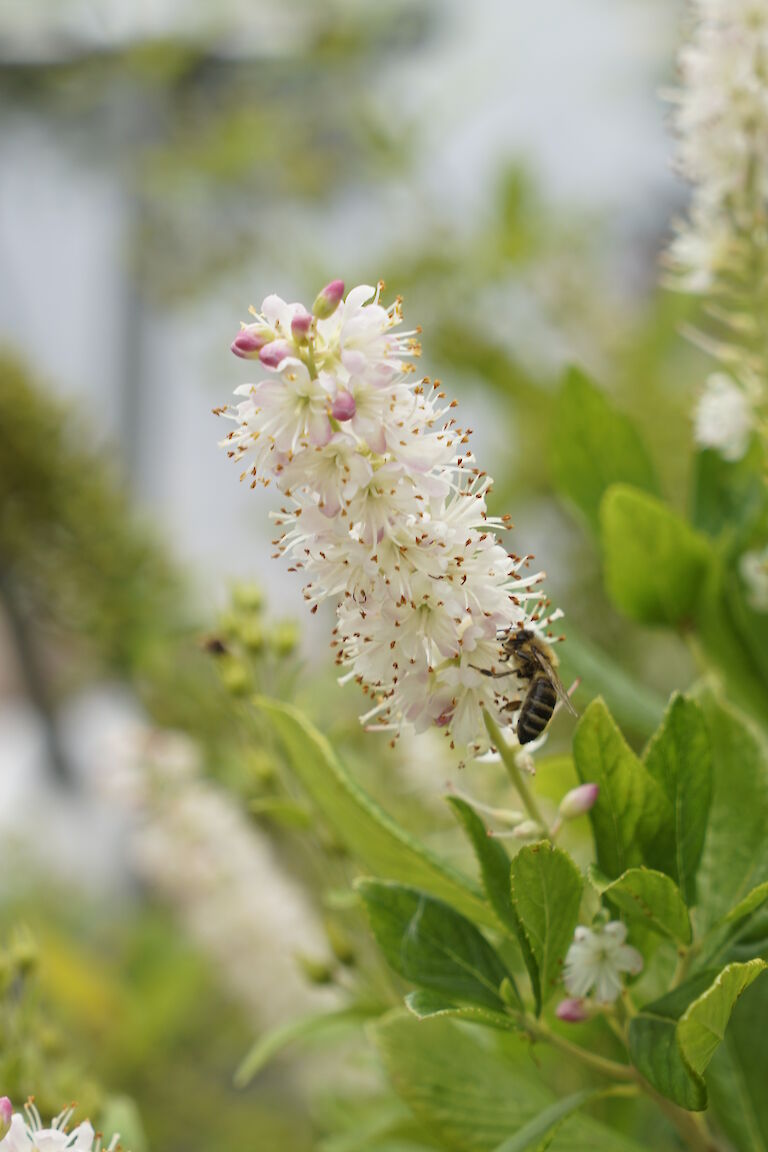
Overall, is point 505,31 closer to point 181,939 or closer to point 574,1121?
point 181,939

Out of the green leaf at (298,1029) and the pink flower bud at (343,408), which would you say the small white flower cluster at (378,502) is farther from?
the green leaf at (298,1029)

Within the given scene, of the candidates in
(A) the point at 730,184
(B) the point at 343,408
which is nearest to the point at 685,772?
(B) the point at 343,408

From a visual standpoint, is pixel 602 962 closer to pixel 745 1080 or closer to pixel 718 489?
pixel 745 1080

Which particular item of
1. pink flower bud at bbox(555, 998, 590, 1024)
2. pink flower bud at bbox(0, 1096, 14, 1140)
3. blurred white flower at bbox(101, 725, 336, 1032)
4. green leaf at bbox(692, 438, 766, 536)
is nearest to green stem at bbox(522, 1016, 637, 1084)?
pink flower bud at bbox(555, 998, 590, 1024)

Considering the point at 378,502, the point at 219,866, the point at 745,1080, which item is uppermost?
the point at 219,866

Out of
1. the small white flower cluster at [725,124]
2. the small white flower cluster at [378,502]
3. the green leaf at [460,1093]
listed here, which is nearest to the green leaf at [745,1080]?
the green leaf at [460,1093]

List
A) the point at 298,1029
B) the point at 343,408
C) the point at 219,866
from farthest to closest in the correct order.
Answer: the point at 219,866 → the point at 298,1029 → the point at 343,408

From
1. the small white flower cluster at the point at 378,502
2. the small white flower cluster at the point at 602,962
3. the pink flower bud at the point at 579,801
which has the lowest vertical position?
the small white flower cluster at the point at 602,962

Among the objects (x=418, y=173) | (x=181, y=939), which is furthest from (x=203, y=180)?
(x=181, y=939)
